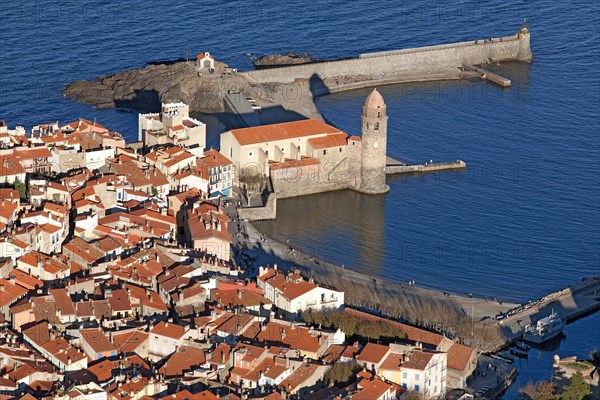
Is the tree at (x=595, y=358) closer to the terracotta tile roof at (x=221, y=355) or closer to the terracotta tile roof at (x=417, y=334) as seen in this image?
the terracotta tile roof at (x=417, y=334)

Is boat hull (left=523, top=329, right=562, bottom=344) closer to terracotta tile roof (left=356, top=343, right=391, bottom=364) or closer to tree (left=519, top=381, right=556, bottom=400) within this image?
tree (left=519, top=381, right=556, bottom=400)

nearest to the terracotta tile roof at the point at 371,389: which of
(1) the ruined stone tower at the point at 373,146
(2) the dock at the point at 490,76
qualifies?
(1) the ruined stone tower at the point at 373,146

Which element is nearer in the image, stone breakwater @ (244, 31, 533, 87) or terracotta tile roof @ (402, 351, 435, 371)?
terracotta tile roof @ (402, 351, 435, 371)

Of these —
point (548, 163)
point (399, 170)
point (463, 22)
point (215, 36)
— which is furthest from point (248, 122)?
point (463, 22)

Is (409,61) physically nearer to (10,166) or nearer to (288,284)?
(10,166)

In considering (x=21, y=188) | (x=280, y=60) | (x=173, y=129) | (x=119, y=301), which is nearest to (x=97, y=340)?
(x=119, y=301)

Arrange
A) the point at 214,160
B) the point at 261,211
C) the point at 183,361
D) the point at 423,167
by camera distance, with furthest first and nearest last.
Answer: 1. the point at 423,167
2. the point at 214,160
3. the point at 261,211
4. the point at 183,361

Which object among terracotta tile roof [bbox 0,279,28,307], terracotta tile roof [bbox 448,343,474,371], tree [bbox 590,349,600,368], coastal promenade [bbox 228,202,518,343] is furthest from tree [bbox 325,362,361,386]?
terracotta tile roof [bbox 0,279,28,307]
